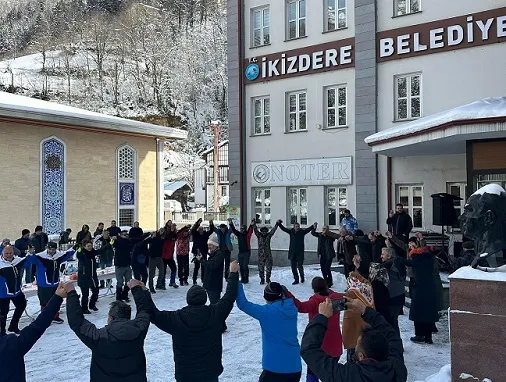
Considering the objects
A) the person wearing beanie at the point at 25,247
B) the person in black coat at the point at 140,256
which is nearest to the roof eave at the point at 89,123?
the person wearing beanie at the point at 25,247

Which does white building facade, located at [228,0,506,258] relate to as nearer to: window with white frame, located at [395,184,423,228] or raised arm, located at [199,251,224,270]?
window with white frame, located at [395,184,423,228]

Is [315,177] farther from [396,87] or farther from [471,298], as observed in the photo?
[471,298]

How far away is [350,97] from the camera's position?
17188 mm

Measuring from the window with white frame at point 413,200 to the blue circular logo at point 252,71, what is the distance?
21.8 feet

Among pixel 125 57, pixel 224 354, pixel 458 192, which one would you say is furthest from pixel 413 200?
pixel 125 57

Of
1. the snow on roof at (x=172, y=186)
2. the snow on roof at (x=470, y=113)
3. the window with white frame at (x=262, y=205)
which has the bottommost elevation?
the window with white frame at (x=262, y=205)

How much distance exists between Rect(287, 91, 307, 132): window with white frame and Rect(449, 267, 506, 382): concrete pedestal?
13.1 metres

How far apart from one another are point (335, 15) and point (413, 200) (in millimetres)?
6643

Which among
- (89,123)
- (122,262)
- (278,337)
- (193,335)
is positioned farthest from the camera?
(89,123)

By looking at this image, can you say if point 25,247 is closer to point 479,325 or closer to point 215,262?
point 215,262

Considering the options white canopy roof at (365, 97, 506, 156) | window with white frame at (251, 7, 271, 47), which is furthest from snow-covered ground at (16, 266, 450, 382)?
window with white frame at (251, 7, 271, 47)

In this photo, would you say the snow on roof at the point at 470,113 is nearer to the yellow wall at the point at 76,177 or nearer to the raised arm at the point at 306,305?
the raised arm at the point at 306,305

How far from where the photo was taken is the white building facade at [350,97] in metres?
14.8

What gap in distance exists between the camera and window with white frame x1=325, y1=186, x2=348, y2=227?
686 inches
